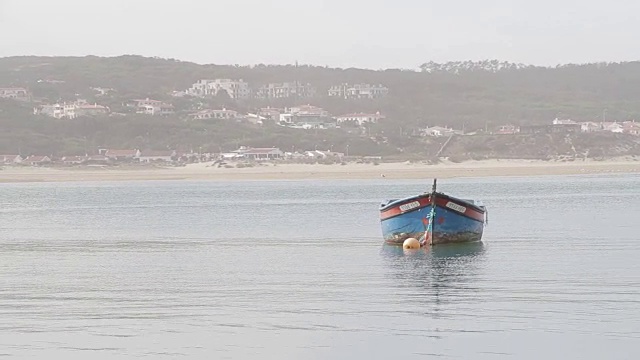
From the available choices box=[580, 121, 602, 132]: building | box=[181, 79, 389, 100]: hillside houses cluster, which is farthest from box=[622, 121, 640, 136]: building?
box=[181, 79, 389, 100]: hillside houses cluster

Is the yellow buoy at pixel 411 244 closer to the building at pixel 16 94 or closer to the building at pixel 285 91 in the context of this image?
the building at pixel 16 94

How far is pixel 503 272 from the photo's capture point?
2423 cm

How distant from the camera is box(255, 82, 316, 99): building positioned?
590 feet

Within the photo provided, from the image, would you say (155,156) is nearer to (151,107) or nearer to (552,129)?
(151,107)

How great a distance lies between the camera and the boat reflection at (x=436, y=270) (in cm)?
2078

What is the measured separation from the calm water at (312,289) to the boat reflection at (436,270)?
0.20 feet

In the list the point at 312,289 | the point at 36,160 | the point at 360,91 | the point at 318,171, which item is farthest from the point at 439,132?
the point at 312,289

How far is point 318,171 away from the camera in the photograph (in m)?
92.6

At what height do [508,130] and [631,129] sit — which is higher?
[631,129]

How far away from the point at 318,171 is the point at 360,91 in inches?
3220

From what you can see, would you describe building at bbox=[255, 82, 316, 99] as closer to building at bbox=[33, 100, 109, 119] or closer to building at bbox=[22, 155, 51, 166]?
building at bbox=[33, 100, 109, 119]

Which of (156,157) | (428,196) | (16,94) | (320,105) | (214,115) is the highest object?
(16,94)

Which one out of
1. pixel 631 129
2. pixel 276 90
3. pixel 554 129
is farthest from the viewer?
pixel 276 90

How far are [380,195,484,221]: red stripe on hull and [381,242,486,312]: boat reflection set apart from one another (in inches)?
33.0
